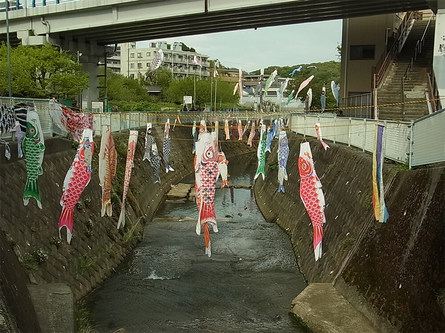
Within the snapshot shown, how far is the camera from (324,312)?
10.6m

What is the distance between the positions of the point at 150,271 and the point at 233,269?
9.54 feet

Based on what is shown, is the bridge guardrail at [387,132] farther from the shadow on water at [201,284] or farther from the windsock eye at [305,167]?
the shadow on water at [201,284]

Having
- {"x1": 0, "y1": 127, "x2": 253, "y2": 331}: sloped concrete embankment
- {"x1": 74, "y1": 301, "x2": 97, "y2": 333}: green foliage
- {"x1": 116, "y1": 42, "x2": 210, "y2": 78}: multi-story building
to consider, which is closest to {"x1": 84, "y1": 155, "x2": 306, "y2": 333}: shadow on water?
{"x1": 74, "y1": 301, "x2": 97, "y2": 333}: green foliage

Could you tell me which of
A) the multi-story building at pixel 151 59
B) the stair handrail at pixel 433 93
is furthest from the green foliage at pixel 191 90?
the stair handrail at pixel 433 93

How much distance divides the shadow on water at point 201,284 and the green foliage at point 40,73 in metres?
12.9

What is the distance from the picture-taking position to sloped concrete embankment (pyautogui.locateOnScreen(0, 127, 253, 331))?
453 inches

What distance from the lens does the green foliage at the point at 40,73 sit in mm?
27578

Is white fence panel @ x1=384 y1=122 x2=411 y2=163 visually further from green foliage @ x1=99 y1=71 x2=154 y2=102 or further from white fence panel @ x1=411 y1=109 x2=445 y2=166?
Result: green foliage @ x1=99 y1=71 x2=154 y2=102

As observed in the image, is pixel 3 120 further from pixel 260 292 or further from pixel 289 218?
pixel 289 218

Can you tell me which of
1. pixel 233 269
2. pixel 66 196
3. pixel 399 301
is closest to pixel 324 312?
pixel 399 301

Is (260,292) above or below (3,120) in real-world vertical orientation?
below

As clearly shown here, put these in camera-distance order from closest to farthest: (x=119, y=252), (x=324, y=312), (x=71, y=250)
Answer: (x=324, y=312) → (x=71, y=250) → (x=119, y=252)

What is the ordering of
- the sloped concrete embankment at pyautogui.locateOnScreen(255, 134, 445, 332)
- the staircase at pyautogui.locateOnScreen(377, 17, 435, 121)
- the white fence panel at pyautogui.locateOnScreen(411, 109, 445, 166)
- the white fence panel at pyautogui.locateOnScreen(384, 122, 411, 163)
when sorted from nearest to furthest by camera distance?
the sloped concrete embankment at pyautogui.locateOnScreen(255, 134, 445, 332), the white fence panel at pyautogui.locateOnScreen(411, 109, 445, 166), the white fence panel at pyautogui.locateOnScreen(384, 122, 411, 163), the staircase at pyautogui.locateOnScreen(377, 17, 435, 121)

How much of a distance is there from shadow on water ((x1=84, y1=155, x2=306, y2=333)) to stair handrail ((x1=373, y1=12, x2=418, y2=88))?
1026 centimetres
